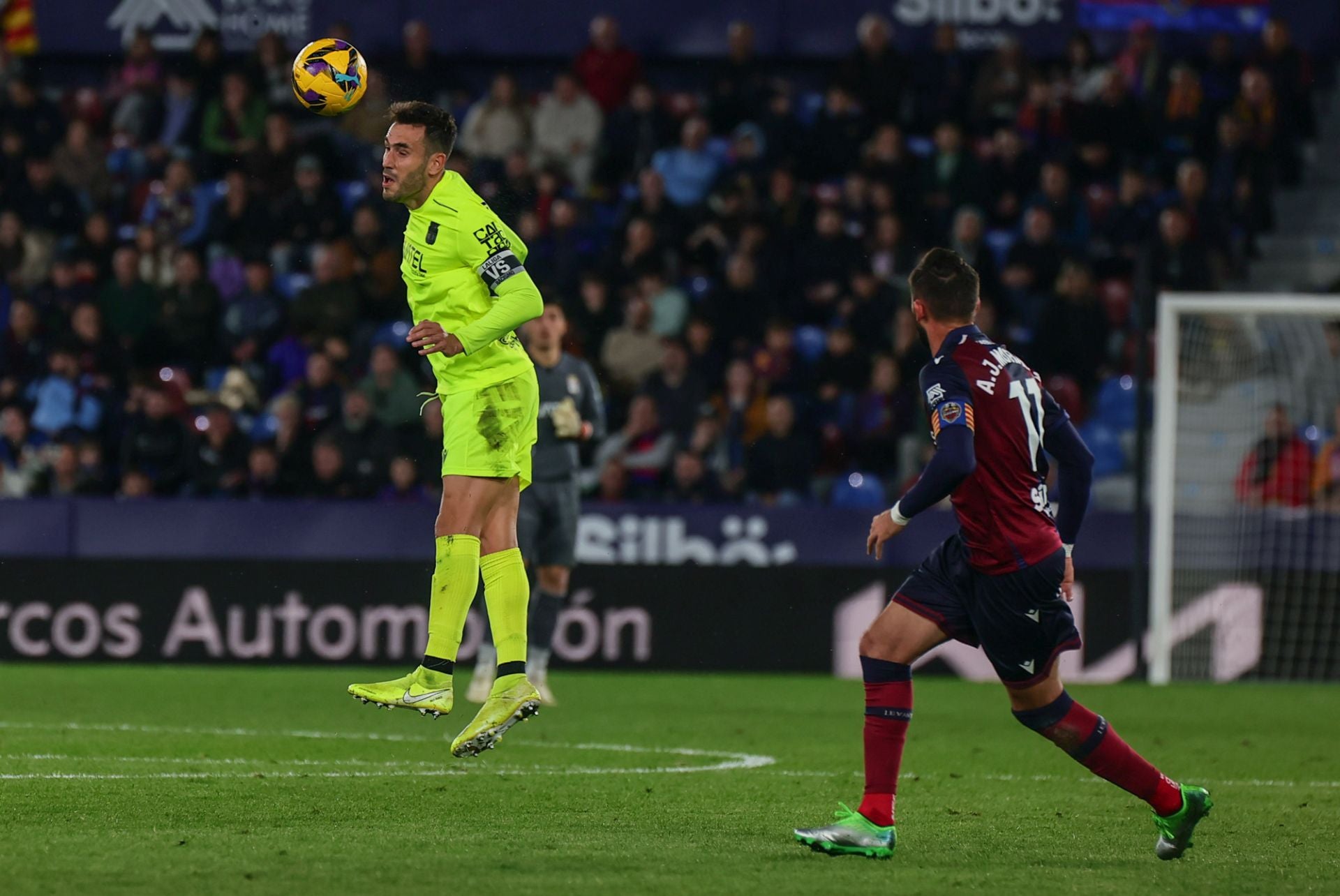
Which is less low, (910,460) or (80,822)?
(910,460)

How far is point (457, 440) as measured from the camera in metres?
7.46

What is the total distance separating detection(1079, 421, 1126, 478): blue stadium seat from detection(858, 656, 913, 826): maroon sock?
9626 mm

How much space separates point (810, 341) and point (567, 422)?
6055 millimetres

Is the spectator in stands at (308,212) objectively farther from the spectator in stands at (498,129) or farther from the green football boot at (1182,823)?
the green football boot at (1182,823)

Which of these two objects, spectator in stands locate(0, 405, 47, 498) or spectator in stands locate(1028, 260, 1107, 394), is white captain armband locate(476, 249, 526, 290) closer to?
spectator in stands locate(1028, 260, 1107, 394)

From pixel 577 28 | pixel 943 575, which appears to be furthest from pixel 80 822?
pixel 577 28

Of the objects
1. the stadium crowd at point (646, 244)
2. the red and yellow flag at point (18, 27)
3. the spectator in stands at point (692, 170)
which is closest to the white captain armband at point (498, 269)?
the stadium crowd at point (646, 244)

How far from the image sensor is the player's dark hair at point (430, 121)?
24.3 feet

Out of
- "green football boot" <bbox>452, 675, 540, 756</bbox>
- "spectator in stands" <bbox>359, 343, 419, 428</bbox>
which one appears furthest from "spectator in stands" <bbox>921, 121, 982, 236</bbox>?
"green football boot" <bbox>452, 675, 540, 756</bbox>

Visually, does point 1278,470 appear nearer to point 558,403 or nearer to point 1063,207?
point 1063,207

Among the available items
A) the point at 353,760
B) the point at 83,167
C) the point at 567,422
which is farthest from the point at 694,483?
the point at 83,167

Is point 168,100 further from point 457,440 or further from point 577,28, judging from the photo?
point 457,440

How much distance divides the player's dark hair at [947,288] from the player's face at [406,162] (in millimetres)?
1962

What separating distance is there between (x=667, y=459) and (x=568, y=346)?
123cm
